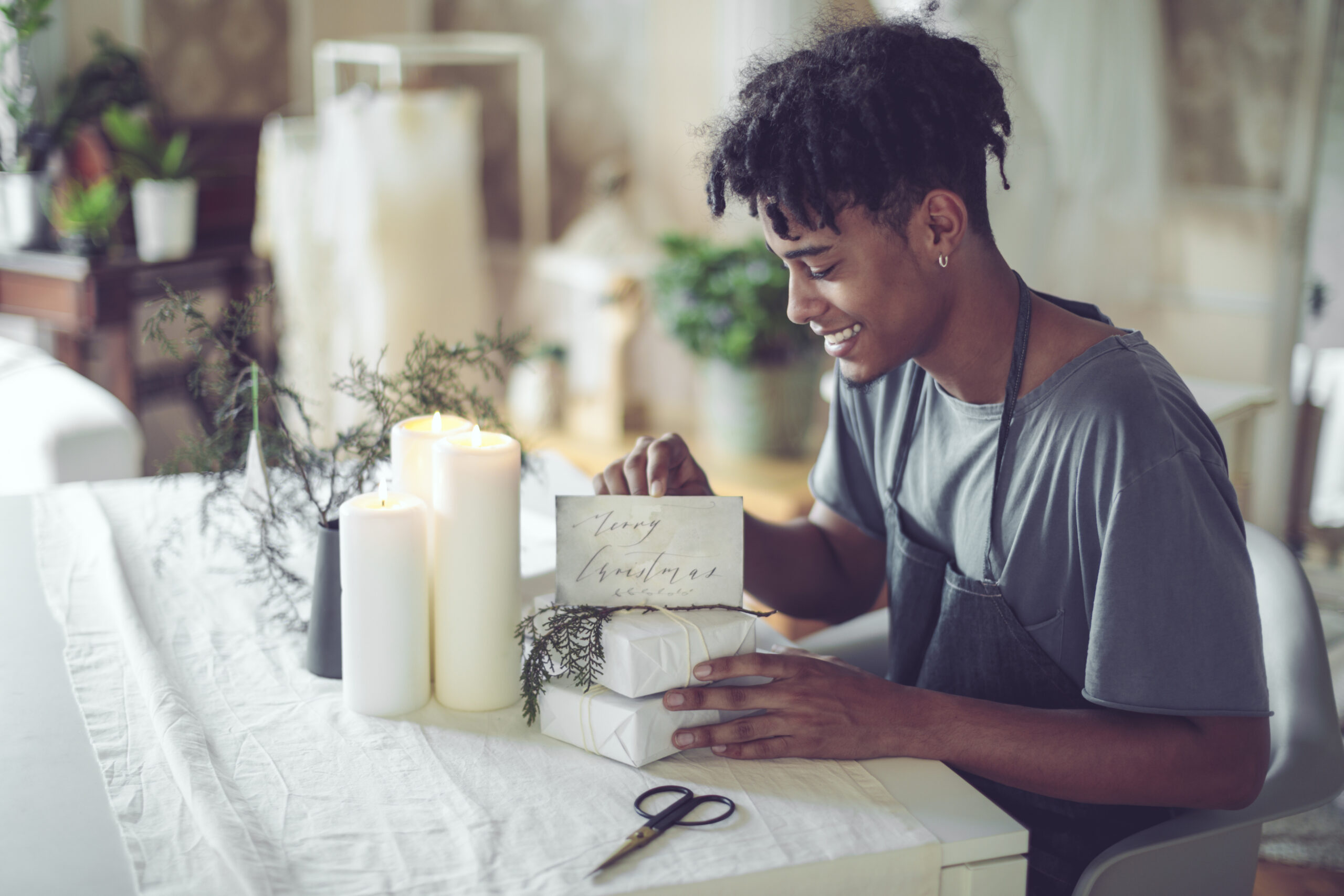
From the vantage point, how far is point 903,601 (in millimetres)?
1294

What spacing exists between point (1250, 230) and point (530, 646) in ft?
8.50

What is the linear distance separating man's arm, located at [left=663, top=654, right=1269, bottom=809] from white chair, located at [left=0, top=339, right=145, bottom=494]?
1.71m

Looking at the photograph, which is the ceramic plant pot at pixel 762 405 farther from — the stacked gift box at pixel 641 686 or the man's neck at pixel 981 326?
the stacked gift box at pixel 641 686

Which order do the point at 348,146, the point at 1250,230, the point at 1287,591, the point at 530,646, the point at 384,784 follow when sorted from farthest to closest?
the point at 348,146
the point at 1250,230
the point at 1287,591
the point at 530,646
the point at 384,784

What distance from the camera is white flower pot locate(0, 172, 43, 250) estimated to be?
116 inches

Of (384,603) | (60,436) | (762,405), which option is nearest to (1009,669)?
(384,603)

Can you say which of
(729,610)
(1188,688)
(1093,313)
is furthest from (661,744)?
(1093,313)

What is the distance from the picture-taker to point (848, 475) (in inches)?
57.2

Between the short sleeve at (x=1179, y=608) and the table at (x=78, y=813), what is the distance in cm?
18

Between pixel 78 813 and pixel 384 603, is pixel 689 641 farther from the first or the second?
pixel 78 813

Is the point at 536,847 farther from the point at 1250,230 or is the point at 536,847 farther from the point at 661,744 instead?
the point at 1250,230

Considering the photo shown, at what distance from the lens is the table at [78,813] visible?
784 millimetres

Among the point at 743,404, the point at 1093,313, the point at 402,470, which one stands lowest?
the point at 743,404

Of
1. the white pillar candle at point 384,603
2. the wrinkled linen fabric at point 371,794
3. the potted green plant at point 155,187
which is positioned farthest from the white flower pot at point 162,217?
the white pillar candle at point 384,603
